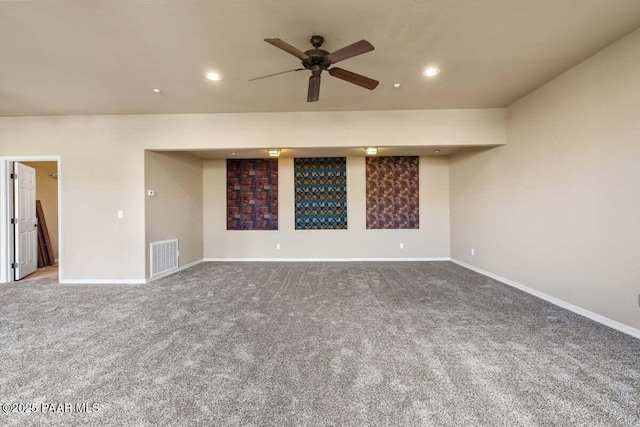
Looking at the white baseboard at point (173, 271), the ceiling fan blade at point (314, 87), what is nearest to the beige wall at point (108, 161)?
the white baseboard at point (173, 271)

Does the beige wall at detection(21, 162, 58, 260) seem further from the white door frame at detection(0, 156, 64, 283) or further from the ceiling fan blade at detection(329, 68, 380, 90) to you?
the ceiling fan blade at detection(329, 68, 380, 90)

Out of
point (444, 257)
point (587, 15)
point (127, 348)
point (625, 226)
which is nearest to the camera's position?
point (587, 15)

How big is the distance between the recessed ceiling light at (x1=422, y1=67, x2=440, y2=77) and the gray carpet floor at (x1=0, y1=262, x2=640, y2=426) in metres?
2.66

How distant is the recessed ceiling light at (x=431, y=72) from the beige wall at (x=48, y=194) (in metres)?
7.71

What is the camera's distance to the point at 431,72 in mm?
3041

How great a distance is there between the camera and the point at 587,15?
2.15 m

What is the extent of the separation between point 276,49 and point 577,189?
11.4 ft

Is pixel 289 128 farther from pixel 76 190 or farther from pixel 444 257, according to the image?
pixel 444 257

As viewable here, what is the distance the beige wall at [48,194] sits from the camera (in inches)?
230

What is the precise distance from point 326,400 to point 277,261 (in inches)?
177

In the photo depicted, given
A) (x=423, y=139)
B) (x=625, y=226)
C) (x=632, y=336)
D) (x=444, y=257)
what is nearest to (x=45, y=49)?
(x=423, y=139)

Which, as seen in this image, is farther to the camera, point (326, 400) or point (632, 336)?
point (632, 336)

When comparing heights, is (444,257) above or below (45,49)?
below

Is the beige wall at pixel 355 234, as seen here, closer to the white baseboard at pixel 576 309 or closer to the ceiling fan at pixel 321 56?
the white baseboard at pixel 576 309
